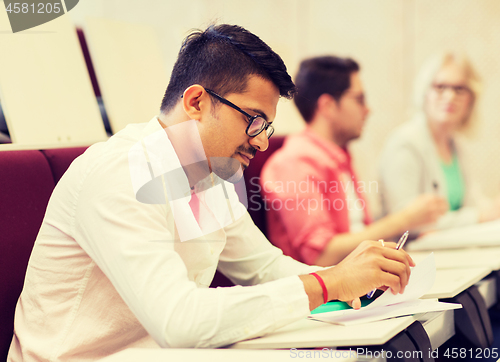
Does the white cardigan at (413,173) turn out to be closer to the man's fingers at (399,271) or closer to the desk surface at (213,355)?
the man's fingers at (399,271)

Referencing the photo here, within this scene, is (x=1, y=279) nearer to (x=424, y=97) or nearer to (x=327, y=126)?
(x=327, y=126)

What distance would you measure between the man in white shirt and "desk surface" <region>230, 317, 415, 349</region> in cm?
2

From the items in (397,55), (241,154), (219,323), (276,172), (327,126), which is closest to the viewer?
(219,323)

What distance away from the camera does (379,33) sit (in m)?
3.37

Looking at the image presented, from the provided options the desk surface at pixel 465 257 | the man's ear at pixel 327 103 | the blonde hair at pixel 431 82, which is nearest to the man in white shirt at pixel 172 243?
the desk surface at pixel 465 257

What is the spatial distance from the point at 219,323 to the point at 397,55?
302 cm

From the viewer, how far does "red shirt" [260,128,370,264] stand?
5.34ft

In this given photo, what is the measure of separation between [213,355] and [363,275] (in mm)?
309

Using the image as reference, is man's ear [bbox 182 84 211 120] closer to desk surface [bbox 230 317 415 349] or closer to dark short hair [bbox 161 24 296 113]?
dark short hair [bbox 161 24 296 113]

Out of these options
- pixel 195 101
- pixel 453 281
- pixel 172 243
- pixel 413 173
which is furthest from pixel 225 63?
pixel 413 173

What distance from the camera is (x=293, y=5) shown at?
3.50 meters

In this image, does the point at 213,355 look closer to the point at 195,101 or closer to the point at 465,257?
the point at 195,101

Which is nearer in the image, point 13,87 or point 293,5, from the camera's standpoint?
point 13,87

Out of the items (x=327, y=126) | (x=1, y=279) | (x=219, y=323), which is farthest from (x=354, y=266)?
(x=327, y=126)
